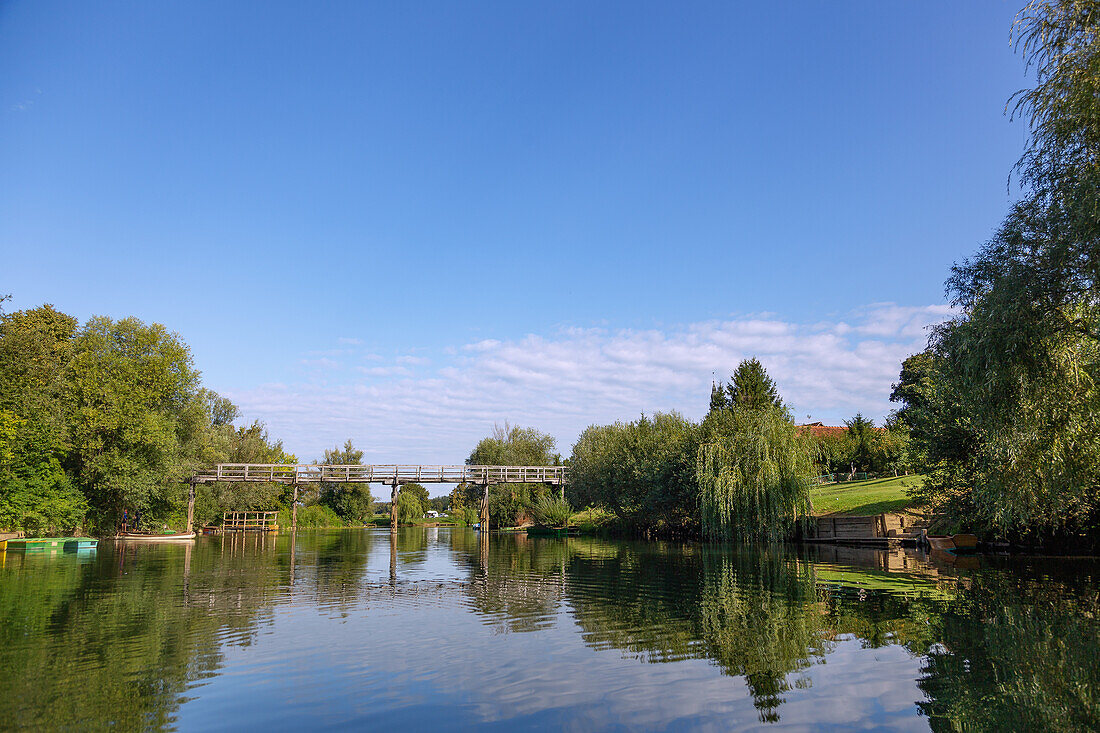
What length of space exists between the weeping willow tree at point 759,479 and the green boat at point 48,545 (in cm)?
3765

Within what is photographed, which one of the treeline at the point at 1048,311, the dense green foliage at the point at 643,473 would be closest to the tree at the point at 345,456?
the dense green foliage at the point at 643,473

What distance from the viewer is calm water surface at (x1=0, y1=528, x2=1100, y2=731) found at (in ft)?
27.8

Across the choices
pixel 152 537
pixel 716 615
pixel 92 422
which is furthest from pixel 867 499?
pixel 92 422

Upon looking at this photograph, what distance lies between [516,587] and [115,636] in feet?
40.3

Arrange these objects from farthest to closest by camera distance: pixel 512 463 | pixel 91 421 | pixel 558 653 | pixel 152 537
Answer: pixel 512 463 → pixel 152 537 → pixel 91 421 → pixel 558 653

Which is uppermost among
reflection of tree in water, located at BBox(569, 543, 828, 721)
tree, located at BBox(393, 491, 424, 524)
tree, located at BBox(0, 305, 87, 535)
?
tree, located at BBox(0, 305, 87, 535)

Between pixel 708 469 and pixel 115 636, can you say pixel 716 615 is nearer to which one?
pixel 115 636

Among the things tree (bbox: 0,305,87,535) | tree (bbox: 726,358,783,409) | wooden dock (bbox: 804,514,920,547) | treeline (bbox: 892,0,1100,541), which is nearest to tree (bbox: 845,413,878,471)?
tree (bbox: 726,358,783,409)

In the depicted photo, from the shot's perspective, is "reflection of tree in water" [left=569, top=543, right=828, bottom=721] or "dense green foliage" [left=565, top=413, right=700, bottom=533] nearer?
"reflection of tree in water" [left=569, top=543, right=828, bottom=721]

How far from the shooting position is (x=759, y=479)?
37688mm

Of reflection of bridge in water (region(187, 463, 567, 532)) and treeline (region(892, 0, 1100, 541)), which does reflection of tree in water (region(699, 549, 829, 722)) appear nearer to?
treeline (region(892, 0, 1100, 541))

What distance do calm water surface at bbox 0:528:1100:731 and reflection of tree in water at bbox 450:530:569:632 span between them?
0.61 ft

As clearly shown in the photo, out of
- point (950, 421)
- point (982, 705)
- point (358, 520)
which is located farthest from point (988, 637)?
point (358, 520)

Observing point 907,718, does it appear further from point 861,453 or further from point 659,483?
point 861,453
